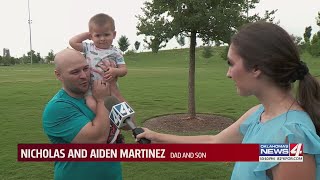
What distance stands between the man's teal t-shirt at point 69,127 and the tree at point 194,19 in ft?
22.9

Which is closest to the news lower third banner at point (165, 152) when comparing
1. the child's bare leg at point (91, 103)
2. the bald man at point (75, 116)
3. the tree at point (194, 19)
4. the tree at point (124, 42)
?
the bald man at point (75, 116)

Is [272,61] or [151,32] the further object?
[151,32]

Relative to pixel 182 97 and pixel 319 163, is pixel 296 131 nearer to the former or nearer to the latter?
pixel 319 163

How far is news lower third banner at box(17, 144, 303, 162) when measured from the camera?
5.96ft

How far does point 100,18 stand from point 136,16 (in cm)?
683

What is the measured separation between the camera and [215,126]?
1049cm

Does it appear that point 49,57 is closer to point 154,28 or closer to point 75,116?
point 154,28

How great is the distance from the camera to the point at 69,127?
9.43 feet

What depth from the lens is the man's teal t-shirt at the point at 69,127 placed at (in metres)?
2.89

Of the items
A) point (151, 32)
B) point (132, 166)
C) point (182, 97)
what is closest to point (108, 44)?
point (132, 166)

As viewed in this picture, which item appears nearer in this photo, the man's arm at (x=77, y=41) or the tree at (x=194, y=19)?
the man's arm at (x=77, y=41)

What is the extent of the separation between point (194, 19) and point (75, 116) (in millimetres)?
7158

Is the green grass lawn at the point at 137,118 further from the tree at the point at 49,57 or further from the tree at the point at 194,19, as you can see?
the tree at the point at 49,57

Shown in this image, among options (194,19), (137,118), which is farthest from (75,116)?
(137,118)
